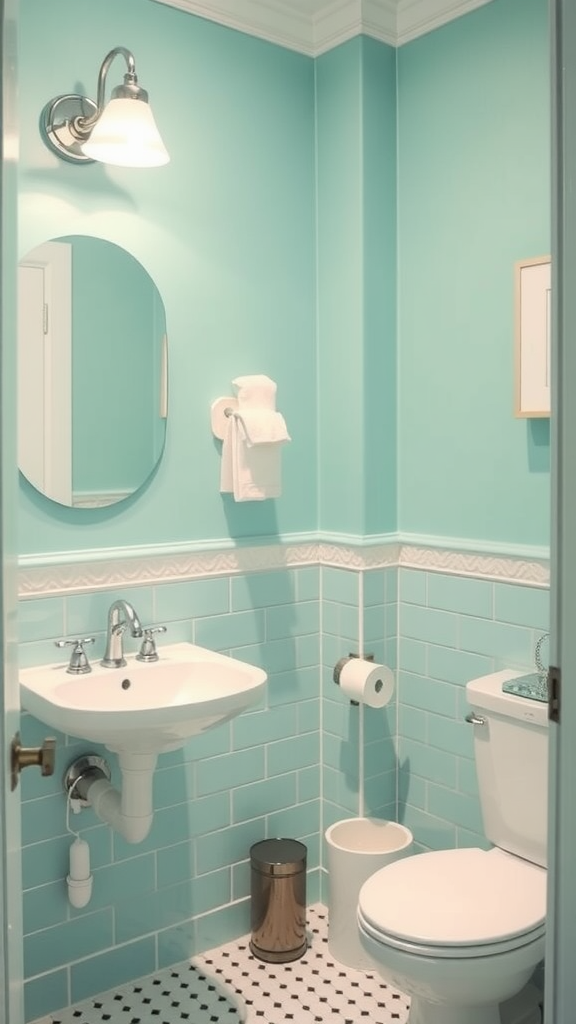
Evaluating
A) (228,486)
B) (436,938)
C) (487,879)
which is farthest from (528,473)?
(436,938)

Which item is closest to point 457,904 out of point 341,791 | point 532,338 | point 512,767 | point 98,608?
point 512,767

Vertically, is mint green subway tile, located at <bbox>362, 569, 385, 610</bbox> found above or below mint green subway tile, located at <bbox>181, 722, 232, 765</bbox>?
above

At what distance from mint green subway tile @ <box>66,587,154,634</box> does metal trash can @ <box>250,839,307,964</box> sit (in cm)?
82

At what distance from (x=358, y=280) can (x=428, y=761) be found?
1.47 metres

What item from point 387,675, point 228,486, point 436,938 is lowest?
point 436,938

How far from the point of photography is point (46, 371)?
2.22 metres

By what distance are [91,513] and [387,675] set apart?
0.98 metres

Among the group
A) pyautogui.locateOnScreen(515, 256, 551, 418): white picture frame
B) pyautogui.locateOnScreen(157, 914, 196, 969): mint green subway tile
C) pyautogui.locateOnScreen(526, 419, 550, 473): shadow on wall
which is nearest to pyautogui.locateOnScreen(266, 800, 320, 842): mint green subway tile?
pyautogui.locateOnScreen(157, 914, 196, 969): mint green subway tile

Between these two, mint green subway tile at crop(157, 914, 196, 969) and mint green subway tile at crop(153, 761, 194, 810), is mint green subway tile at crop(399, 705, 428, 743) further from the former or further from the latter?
mint green subway tile at crop(157, 914, 196, 969)

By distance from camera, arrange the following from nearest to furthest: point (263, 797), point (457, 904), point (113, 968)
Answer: point (457, 904) → point (113, 968) → point (263, 797)

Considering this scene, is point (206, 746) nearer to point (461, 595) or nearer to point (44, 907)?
point (44, 907)

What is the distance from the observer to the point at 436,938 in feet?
6.06

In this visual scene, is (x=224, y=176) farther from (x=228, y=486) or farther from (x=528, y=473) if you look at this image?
(x=528, y=473)

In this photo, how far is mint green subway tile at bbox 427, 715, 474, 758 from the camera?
2562 millimetres
